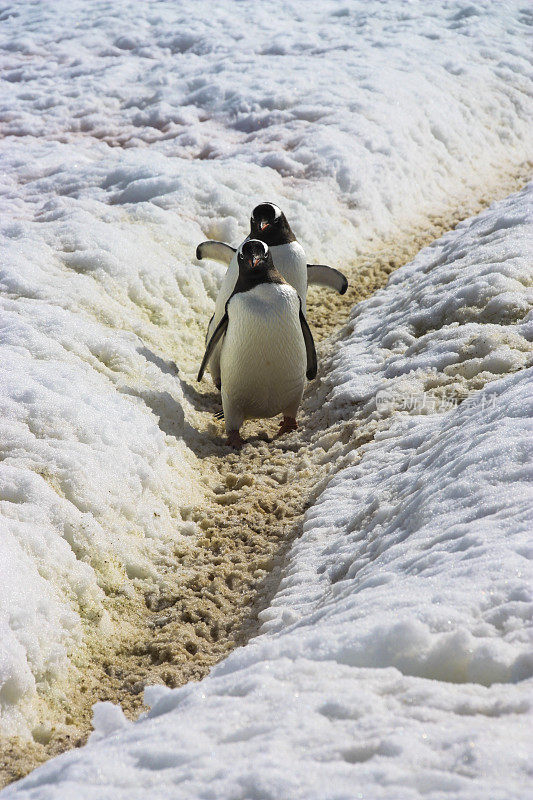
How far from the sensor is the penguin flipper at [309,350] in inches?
236

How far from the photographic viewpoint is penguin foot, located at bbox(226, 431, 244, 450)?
554 centimetres

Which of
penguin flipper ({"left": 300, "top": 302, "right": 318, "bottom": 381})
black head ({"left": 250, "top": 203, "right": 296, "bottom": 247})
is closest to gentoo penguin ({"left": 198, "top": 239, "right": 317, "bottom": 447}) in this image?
penguin flipper ({"left": 300, "top": 302, "right": 318, "bottom": 381})

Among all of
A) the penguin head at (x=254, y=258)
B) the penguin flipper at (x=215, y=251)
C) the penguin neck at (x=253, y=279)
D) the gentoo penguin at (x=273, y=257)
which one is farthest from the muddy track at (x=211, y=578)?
the penguin flipper at (x=215, y=251)

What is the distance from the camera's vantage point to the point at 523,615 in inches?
81.0

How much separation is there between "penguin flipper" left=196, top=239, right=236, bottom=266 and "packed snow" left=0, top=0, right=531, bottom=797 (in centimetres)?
20

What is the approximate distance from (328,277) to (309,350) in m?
1.38

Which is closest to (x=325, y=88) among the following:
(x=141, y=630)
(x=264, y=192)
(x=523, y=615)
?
(x=264, y=192)

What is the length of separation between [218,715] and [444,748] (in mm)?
577

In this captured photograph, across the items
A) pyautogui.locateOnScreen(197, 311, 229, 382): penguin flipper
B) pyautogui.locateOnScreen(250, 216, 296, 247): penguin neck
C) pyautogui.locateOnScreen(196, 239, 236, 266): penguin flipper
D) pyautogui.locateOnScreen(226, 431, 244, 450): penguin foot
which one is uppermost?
pyautogui.locateOnScreen(250, 216, 296, 247): penguin neck

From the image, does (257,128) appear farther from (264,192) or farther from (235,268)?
(235,268)

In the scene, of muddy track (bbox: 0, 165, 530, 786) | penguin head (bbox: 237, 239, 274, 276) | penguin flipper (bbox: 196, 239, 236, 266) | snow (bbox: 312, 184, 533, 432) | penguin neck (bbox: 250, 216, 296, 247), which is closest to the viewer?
muddy track (bbox: 0, 165, 530, 786)

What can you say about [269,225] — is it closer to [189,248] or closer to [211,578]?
[189,248]

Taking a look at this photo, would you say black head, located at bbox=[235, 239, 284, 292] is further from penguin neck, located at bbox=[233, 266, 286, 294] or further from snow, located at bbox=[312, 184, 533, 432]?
snow, located at bbox=[312, 184, 533, 432]

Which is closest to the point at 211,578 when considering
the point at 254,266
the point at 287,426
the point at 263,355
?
the point at 287,426
